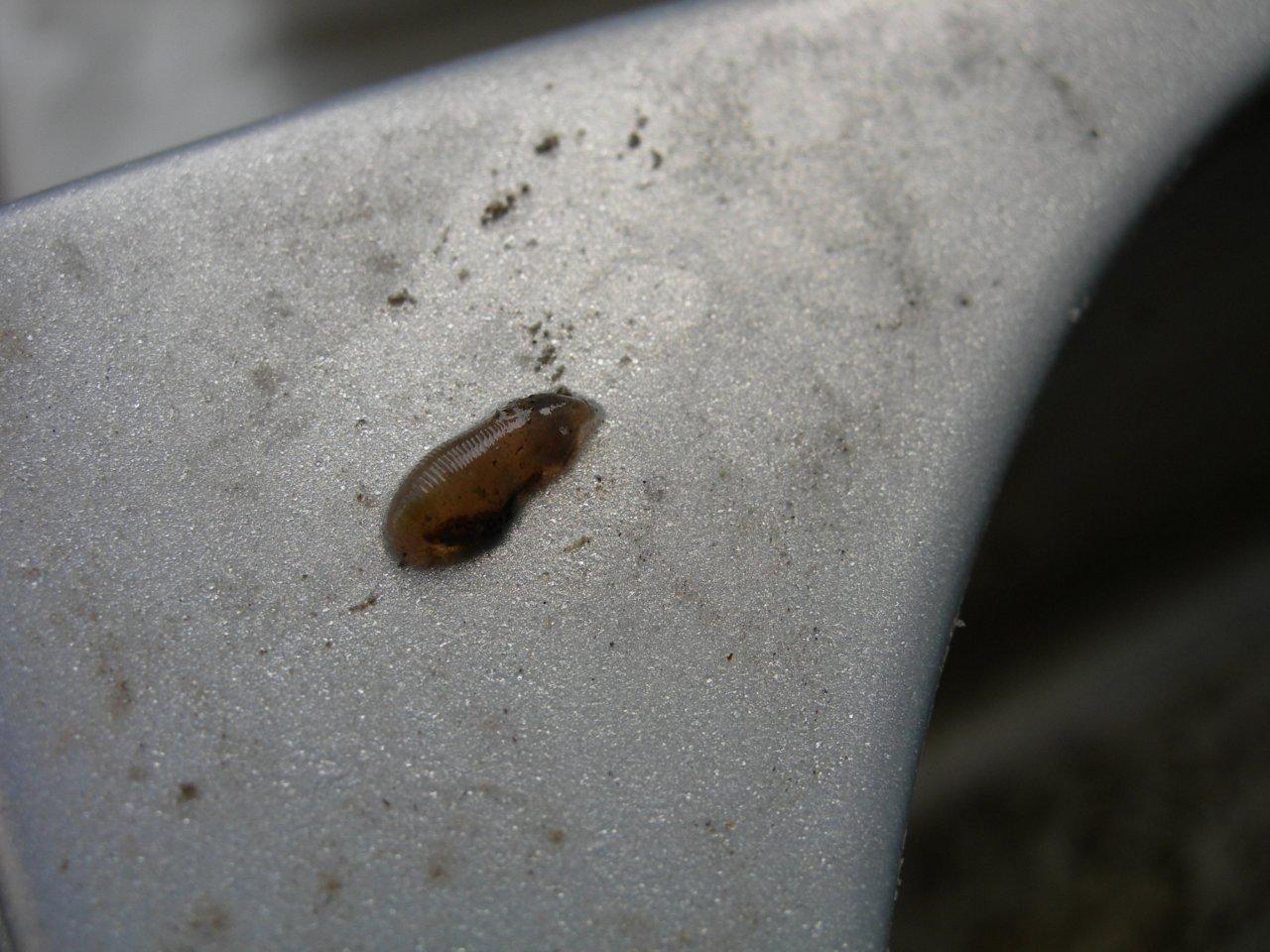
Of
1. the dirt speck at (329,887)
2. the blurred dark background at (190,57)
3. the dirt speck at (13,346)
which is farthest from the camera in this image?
the blurred dark background at (190,57)

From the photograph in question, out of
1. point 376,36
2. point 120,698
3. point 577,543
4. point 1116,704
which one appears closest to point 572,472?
point 577,543

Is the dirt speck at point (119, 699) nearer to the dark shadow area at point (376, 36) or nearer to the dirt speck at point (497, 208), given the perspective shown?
the dirt speck at point (497, 208)

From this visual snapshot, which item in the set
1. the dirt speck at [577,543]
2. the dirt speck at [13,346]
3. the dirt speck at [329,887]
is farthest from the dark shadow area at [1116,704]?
the dirt speck at [13,346]

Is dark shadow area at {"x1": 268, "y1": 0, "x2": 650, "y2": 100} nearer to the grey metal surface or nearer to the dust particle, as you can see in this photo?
the grey metal surface

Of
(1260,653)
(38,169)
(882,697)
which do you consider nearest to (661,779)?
(882,697)

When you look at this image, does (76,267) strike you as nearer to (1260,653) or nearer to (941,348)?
(941,348)

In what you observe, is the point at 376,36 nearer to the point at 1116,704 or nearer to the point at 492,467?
the point at 492,467

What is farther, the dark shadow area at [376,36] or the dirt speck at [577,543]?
the dark shadow area at [376,36]
